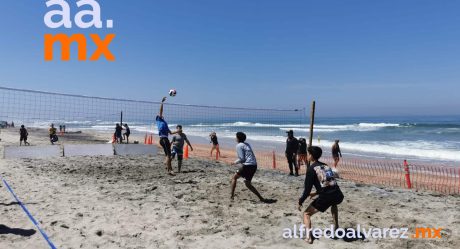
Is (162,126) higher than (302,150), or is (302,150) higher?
(162,126)

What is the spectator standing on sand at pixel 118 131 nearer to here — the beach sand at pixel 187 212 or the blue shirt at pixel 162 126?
the beach sand at pixel 187 212

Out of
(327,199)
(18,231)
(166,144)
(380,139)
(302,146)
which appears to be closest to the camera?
(327,199)

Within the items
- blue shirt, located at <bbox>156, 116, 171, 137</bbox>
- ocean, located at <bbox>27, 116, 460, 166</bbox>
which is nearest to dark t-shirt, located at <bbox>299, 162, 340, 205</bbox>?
blue shirt, located at <bbox>156, 116, 171, 137</bbox>

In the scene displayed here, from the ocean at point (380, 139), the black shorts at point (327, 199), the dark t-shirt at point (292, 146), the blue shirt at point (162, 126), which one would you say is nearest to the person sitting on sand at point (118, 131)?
the ocean at point (380, 139)

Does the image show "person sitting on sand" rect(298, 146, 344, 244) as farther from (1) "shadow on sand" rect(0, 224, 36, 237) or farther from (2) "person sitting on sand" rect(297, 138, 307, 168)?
(2) "person sitting on sand" rect(297, 138, 307, 168)

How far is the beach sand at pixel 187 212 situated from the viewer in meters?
5.10

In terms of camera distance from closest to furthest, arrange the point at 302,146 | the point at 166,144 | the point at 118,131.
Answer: the point at 166,144 < the point at 302,146 < the point at 118,131

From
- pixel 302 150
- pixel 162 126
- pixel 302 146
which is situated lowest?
pixel 302 150

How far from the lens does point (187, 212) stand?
6414 mm

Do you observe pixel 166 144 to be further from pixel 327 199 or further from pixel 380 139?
pixel 380 139

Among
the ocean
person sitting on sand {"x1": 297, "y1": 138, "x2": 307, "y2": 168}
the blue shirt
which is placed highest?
the blue shirt

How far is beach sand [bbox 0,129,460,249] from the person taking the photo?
5.10m

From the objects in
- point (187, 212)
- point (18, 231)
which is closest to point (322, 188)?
point (187, 212)

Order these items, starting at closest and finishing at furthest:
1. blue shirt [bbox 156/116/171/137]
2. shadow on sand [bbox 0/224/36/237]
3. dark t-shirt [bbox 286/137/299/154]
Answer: shadow on sand [bbox 0/224/36/237] → blue shirt [bbox 156/116/171/137] → dark t-shirt [bbox 286/137/299/154]
